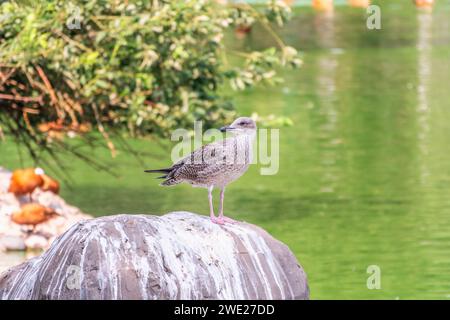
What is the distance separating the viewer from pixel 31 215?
59.0ft

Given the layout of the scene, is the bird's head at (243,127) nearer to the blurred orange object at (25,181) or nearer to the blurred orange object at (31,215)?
the blurred orange object at (31,215)

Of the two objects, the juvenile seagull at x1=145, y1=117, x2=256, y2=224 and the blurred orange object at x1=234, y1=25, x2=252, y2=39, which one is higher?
the juvenile seagull at x1=145, y1=117, x2=256, y2=224

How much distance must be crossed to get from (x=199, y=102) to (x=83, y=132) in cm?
175

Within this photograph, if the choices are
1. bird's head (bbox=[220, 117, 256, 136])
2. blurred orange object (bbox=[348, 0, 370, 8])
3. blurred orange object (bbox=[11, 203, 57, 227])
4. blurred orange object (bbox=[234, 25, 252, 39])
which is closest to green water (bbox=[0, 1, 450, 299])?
blurred orange object (bbox=[11, 203, 57, 227])

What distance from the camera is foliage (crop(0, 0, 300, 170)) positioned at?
18531 mm

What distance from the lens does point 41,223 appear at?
18.3 metres

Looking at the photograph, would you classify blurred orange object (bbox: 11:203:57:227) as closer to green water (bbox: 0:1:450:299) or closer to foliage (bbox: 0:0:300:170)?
foliage (bbox: 0:0:300:170)

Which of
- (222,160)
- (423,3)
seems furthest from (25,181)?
(423,3)

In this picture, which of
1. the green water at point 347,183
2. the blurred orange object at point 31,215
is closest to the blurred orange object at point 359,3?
the green water at point 347,183

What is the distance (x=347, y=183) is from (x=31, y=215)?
6710 mm

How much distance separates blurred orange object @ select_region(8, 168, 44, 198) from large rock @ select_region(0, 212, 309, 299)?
21.8ft

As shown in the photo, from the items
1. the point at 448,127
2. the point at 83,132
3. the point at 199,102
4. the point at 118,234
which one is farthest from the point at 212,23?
the point at 448,127

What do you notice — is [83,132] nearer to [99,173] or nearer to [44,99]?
[44,99]

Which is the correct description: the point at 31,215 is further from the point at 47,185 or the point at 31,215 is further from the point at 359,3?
the point at 359,3
